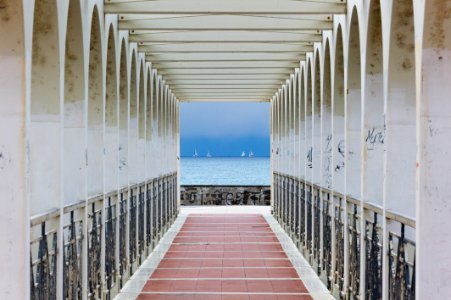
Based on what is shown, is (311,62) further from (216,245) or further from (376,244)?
(376,244)

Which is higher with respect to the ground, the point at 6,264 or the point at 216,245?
the point at 6,264

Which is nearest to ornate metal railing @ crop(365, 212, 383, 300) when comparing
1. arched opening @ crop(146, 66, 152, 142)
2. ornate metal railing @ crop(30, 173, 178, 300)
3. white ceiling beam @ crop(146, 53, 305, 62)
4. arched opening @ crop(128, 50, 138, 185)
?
ornate metal railing @ crop(30, 173, 178, 300)

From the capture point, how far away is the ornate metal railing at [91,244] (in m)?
5.52

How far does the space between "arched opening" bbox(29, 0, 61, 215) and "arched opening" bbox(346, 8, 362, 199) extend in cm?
373

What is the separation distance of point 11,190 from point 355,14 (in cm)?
482

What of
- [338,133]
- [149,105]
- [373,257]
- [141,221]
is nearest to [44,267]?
[373,257]

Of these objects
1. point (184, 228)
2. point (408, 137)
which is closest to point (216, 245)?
A: point (184, 228)

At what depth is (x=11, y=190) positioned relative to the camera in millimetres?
4812

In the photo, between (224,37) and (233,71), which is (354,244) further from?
(233,71)

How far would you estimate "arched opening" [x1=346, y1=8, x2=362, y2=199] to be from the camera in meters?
8.18

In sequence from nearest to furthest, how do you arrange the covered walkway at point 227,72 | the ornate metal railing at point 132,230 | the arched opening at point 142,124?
the covered walkway at point 227,72, the ornate metal railing at point 132,230, the arched opening at point 142,124

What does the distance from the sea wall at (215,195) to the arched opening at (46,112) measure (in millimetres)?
20016

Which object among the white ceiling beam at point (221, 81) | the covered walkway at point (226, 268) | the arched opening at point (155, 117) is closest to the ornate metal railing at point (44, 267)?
the covered walkway at point (226, 268)

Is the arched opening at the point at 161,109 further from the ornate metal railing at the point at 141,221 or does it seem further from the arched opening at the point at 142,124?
the ornate metal railing at the point at 141,221
